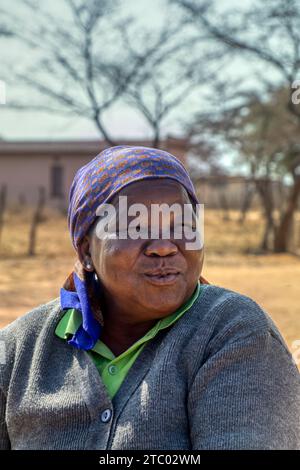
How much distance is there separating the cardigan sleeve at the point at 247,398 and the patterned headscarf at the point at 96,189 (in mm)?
325

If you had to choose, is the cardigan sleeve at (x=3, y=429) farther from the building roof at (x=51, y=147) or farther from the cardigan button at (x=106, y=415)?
the building roof at (x=51, y=147)

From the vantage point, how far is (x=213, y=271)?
11.3m

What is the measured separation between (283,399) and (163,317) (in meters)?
0.33

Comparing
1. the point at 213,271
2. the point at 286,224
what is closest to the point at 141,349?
the point at 213,271

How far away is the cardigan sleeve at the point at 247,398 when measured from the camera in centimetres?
137

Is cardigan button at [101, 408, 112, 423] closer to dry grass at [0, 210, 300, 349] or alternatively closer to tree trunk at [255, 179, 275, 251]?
dry grass at [0, 210, 300, 349]

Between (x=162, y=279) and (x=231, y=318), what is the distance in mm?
169

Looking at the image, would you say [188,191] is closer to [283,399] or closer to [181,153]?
[283,399]

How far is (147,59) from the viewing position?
15016 mm

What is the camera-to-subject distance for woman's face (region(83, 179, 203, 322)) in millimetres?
1569

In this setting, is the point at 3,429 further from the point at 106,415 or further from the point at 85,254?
the point at 85,254

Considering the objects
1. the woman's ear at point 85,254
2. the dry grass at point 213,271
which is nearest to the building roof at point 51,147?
the dry grass at point 213,271

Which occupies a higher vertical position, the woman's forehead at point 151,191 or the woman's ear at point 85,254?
the woman's forehead at point 151,191

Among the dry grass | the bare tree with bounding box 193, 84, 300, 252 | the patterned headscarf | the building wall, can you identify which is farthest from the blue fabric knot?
the building wall
